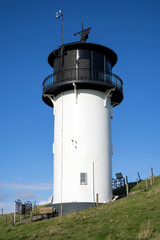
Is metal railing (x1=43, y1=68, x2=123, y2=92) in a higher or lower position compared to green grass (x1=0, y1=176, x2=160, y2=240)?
higher

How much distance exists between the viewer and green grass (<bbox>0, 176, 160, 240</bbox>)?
1725 cm

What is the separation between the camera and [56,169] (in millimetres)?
29188

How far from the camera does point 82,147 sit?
93.0ft

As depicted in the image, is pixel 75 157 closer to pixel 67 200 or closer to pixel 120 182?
pixel 67 200

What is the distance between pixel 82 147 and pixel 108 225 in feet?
32.8

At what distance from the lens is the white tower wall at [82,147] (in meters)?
27.8

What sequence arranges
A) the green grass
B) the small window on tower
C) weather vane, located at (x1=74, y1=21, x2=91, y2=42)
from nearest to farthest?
the green grass, the small window on tower, weather vane, located at (x1=74, y1=21, x2=91, y2=42)

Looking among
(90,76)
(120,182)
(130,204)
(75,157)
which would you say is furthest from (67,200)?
(120,182)

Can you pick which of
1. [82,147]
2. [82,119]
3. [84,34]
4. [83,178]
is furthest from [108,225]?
[84,34]

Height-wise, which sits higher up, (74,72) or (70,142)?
(74,72)

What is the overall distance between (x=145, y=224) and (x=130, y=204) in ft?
18.8

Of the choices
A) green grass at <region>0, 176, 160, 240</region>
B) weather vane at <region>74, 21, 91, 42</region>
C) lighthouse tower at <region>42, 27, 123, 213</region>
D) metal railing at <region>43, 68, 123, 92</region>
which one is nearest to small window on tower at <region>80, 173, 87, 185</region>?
lighthouse tower at <region>42, 27, 123, 213</region>

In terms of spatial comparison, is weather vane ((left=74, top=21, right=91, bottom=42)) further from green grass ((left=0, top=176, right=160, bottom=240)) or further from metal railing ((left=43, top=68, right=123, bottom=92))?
green grass ((left=0, top=176, right=160, bottom=240))

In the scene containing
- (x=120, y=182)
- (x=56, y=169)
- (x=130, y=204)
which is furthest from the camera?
(x=120, y=182)
